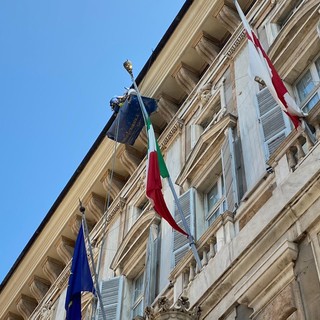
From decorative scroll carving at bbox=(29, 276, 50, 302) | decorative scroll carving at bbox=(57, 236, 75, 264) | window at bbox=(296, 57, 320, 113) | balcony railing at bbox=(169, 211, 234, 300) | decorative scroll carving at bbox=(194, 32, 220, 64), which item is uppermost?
decorative scroll carving at bbox=(194, 32, 220, 64)

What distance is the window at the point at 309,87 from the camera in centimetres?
1024

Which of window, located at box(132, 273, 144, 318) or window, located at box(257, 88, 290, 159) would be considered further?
window, located at box(132, 273, 144, 318)

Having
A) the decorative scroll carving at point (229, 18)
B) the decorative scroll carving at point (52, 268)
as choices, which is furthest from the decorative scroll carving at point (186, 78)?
the decorative scroll carving at point (52, 268)

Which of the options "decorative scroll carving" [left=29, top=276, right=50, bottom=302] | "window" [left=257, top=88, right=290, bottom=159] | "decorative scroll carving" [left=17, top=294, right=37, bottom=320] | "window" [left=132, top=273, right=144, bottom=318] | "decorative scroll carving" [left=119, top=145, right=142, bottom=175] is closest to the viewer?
"window" [left=257, top=88, right=290, bottom=159]

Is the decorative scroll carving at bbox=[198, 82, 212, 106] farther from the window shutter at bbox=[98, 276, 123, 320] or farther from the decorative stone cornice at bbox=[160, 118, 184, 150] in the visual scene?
the window shutter at bbox=[98, 276, 123, 320]

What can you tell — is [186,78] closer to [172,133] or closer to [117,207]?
[172,133]

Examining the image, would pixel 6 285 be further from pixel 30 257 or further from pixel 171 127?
pixel 171 127

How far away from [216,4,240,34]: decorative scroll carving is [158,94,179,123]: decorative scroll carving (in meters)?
2.23

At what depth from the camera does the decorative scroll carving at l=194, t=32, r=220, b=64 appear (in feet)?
49.6

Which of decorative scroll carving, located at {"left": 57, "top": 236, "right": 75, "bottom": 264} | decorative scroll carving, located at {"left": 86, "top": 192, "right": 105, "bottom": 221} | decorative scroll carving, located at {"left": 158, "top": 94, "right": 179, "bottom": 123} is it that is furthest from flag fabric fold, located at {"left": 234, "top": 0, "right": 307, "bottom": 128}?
decorative scroll carving, located at {"left": 57, "top": 236, "right": 75, "bottom": 264}

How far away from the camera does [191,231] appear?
11.4m

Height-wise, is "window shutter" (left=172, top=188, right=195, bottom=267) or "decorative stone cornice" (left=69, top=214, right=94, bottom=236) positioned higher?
"decorative stone cornice" (left=69, top=214, right=94, bottom=236)

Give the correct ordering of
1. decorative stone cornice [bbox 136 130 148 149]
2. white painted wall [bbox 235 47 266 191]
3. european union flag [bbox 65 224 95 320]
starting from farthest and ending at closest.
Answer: decorative stone cornice [bbox 136 130 148 149], european union flag [bbox 65 224 95 320], white painted wall [bbox 235 47 266 191]

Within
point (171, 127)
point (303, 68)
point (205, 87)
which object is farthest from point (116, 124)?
point (303, 68)
